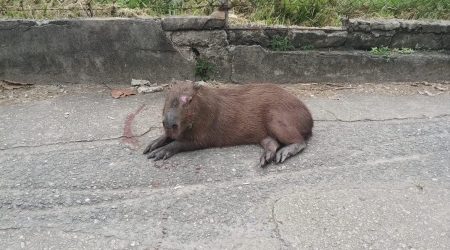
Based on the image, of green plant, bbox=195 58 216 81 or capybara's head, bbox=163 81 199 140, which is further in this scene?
green plant, bbox=195 58 216 81

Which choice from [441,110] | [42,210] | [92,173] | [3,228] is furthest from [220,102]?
[441,110]

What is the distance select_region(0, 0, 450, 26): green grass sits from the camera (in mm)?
4945

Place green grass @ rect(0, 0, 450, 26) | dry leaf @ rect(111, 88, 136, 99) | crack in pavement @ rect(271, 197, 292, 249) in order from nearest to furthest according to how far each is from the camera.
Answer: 1. crack in pavement @ rect(271, 197, 292, 249)
2. dry leaf @ rect(111, 88, 136, 99)
3. green grass @ rect(0, 0, 450, 26)

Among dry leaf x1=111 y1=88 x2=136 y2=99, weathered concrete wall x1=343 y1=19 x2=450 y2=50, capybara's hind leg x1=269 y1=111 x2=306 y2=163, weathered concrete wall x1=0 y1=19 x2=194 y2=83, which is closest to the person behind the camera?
capybara's hind leg x1=269 y1=111 x2=306 y2=163

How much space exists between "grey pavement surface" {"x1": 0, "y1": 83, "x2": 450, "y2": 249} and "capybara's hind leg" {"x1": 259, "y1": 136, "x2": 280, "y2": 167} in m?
0.07

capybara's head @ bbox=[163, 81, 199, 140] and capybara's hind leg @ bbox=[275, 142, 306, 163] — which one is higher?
capybara's head @ bbox=[163, 81, 199, 140]

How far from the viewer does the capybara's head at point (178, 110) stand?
3.57 meters

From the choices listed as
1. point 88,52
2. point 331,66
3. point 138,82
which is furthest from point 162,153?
point 331,66

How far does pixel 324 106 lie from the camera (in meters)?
4.76

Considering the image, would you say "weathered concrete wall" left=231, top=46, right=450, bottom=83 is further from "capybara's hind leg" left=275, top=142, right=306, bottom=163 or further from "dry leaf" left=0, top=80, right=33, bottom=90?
"dry leaf" left=0, top=80, right=33, bottom=90

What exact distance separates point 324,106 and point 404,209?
5.56ft

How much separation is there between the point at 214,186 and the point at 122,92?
1879mm

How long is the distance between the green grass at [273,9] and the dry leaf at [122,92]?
80 cm

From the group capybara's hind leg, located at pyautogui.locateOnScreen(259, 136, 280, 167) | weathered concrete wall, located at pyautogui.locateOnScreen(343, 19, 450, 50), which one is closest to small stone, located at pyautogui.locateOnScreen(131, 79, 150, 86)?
capybara's hind leg, located at pyautogui.locateOnScreen(259, 136, 280, 167)
